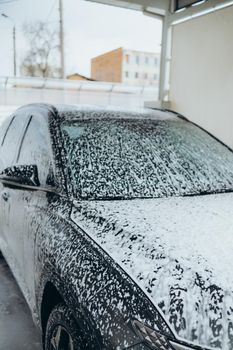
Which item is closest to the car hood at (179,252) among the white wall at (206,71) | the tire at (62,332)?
the tire at (62,332)

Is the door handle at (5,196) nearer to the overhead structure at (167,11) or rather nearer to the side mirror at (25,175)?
the side mirror at (25,175)

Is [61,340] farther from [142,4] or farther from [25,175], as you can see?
[142,4]

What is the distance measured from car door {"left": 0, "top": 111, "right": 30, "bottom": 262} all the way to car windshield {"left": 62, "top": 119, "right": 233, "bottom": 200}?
27.0 inches

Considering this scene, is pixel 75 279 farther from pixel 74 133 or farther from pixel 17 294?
pixel 17 294

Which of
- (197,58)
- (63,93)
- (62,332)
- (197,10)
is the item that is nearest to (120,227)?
(62,332)

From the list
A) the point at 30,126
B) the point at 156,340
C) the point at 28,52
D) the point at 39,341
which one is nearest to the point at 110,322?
the point at 156,340

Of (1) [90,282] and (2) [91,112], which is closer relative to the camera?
(1) [90,282]

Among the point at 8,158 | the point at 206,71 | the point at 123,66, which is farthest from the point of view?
the point at 123,66

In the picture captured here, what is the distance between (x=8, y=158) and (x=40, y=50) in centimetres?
1613

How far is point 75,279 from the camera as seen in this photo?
139cm

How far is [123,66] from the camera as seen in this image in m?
22.3

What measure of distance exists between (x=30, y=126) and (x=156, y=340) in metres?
1.83

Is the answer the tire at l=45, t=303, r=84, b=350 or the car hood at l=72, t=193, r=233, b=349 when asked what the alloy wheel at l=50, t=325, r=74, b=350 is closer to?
the tire at l=45, t=303, r=84, b=350

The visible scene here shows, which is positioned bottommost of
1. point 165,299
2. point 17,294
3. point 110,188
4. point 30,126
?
point 17,294
